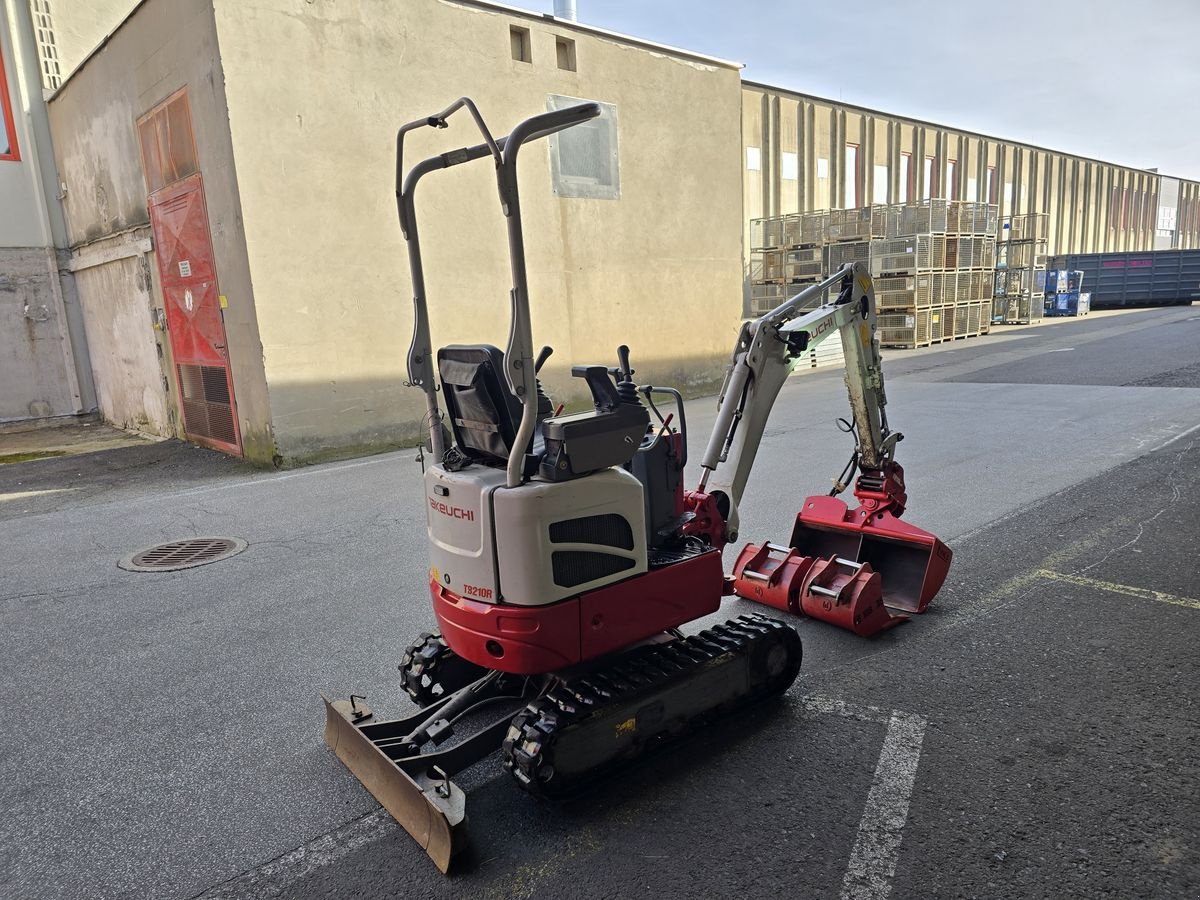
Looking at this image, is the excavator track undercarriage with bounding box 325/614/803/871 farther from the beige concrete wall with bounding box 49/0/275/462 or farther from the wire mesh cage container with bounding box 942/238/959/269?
the wire mesh cage container with bounding box 942/238/959/269

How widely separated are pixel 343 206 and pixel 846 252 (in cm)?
1689

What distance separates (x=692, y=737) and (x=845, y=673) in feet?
3.49

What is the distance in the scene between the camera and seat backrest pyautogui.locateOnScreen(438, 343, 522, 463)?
3.14m

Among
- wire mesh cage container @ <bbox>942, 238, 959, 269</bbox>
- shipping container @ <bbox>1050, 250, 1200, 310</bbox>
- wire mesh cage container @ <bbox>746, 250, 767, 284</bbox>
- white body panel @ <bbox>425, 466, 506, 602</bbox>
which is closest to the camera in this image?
white body panel @ <bbox>425, 466, 506, 602</bbox>

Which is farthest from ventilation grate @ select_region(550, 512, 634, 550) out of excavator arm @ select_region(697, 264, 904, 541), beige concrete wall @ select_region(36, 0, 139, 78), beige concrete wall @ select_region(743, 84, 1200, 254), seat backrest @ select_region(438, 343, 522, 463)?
beige concrete wall @ select_region(743, 84, 1200, 254)

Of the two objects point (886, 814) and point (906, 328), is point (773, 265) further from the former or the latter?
point (886, 814)

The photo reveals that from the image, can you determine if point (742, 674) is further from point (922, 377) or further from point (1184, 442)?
point (922, 377)

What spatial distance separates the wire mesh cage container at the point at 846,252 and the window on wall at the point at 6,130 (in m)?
19.6

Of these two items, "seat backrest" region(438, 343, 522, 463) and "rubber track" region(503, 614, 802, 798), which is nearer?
"rubber track" region(503, 614, 802, 798)

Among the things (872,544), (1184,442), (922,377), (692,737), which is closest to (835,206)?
(922,377)

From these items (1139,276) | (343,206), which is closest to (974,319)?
(1139,276)

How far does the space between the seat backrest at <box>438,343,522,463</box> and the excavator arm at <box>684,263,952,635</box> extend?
1.34 m

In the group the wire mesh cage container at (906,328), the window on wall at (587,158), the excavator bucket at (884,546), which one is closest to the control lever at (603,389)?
the excavator bucket at (884,546)

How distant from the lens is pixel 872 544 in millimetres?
5262
